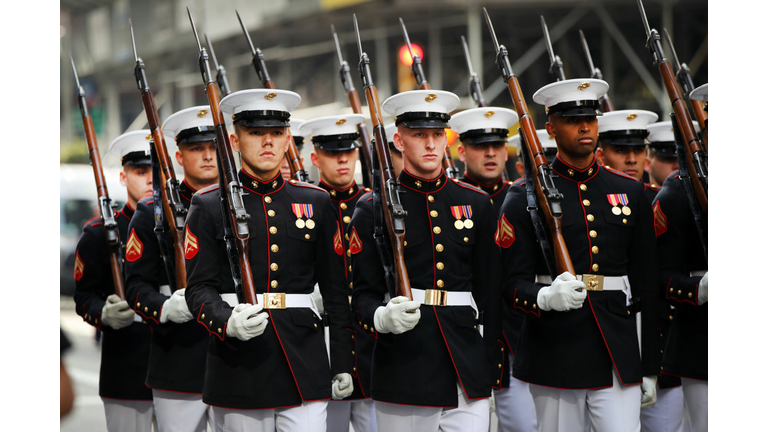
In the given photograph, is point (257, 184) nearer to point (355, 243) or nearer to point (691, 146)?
point (355, 243)

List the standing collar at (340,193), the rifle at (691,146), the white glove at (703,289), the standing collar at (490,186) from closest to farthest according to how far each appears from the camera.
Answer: the white glove at (703,289), the rifle at (691,146), the standing collar at (340,193), the standing collar at (490,186)

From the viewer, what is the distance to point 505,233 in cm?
380

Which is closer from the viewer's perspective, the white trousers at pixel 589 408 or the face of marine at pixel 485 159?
the white trousers at pixel 589 408

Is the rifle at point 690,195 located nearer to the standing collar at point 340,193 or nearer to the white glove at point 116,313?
the standing collar at point 340,193

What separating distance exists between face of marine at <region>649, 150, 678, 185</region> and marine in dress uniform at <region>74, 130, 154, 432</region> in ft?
10.4

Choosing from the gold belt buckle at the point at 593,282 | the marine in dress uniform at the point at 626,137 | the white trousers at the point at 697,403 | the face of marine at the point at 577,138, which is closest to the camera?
the gold belt buckle at the point at 593,282

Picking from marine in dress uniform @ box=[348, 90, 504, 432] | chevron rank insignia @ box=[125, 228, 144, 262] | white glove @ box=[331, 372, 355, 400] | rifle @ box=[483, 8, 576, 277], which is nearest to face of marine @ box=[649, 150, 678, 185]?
rifle @ box=[483, 8, 576, 277]

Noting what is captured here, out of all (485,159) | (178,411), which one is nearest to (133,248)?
(178,411)

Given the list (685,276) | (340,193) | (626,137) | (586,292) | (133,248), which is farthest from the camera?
(340,193)

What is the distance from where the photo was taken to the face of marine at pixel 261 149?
3.38 meters

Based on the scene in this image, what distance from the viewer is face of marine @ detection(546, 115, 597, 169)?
375 centimetres

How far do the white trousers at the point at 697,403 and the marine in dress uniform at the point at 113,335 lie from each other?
286cm

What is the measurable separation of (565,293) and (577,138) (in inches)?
31.2

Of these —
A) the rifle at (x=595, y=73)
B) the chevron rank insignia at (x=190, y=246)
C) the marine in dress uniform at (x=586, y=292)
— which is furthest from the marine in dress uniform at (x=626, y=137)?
the chevron rank insignia at (x=190, y=246)
